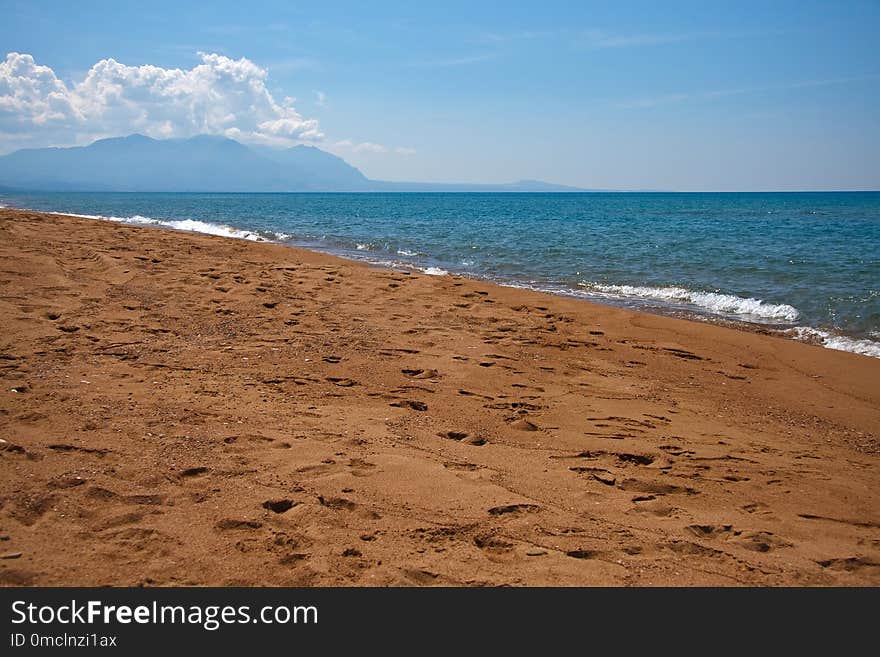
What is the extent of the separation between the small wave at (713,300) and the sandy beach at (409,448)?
2.75 m

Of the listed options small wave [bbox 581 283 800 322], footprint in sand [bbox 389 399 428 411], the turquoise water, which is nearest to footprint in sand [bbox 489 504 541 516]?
footprint in sand [bbox 389 399 428 411]

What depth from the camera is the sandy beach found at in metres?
2.92

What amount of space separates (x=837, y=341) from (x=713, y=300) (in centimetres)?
Answer: 300

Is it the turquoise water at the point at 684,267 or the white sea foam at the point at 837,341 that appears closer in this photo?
the white sea foam at the point at 837,341

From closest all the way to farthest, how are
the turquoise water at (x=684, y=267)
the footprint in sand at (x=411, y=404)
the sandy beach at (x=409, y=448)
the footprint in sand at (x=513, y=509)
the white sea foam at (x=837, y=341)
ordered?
the sandy beach at (x=409, y=448)
the footprint in sand at (x=513, y=509)
the footprint in sand at (x=411, y=404)
the white sea foam at (x=837, y=341)
the turquoise water at (x=684, y=267)

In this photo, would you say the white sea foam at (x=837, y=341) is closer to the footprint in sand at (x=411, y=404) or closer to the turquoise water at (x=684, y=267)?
the turquoise water at (x=684, y=267)

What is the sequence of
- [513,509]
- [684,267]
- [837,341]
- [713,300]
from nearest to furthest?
1. [513,509]
2. [837,341]
3. [713,300]
4. [684,267]

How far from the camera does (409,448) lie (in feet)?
13.5

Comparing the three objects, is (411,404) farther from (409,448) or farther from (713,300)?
(713,300)

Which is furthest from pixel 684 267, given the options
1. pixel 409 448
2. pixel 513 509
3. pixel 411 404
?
pixel 513 509

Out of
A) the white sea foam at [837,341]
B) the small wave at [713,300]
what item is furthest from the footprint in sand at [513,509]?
the small wave at [713,300]

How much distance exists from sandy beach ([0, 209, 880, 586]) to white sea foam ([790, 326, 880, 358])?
737mm

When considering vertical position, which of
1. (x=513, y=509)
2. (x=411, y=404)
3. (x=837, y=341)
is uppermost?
(x=837, y=341)

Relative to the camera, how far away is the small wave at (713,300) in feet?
33.9
